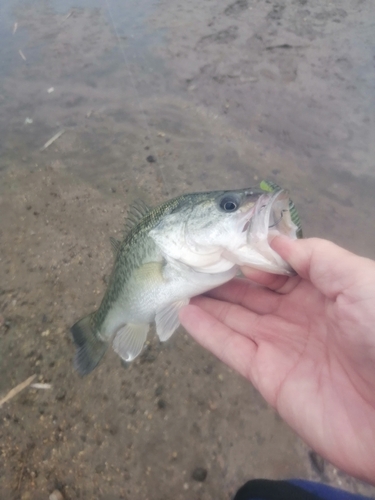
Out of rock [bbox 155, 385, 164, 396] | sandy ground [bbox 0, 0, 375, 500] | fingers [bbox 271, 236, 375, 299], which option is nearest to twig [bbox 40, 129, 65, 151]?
sandy ground [bbox 0, 0, 375, 500]

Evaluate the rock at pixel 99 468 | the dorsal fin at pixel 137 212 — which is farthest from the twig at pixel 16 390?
the dorsal fin at pixel 137 212

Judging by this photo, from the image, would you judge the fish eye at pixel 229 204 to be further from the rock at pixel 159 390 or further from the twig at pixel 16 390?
the twig at pixel 16 390

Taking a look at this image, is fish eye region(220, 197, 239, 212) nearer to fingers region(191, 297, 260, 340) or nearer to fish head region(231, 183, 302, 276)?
fish head region(231, 183, 302, 276)

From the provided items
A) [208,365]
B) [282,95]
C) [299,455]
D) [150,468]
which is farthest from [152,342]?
[282,95]

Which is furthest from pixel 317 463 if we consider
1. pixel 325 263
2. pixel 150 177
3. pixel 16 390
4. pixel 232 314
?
pixel 150 177

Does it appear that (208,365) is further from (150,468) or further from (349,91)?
(349,91)

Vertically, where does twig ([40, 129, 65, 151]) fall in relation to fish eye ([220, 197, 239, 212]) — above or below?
below
